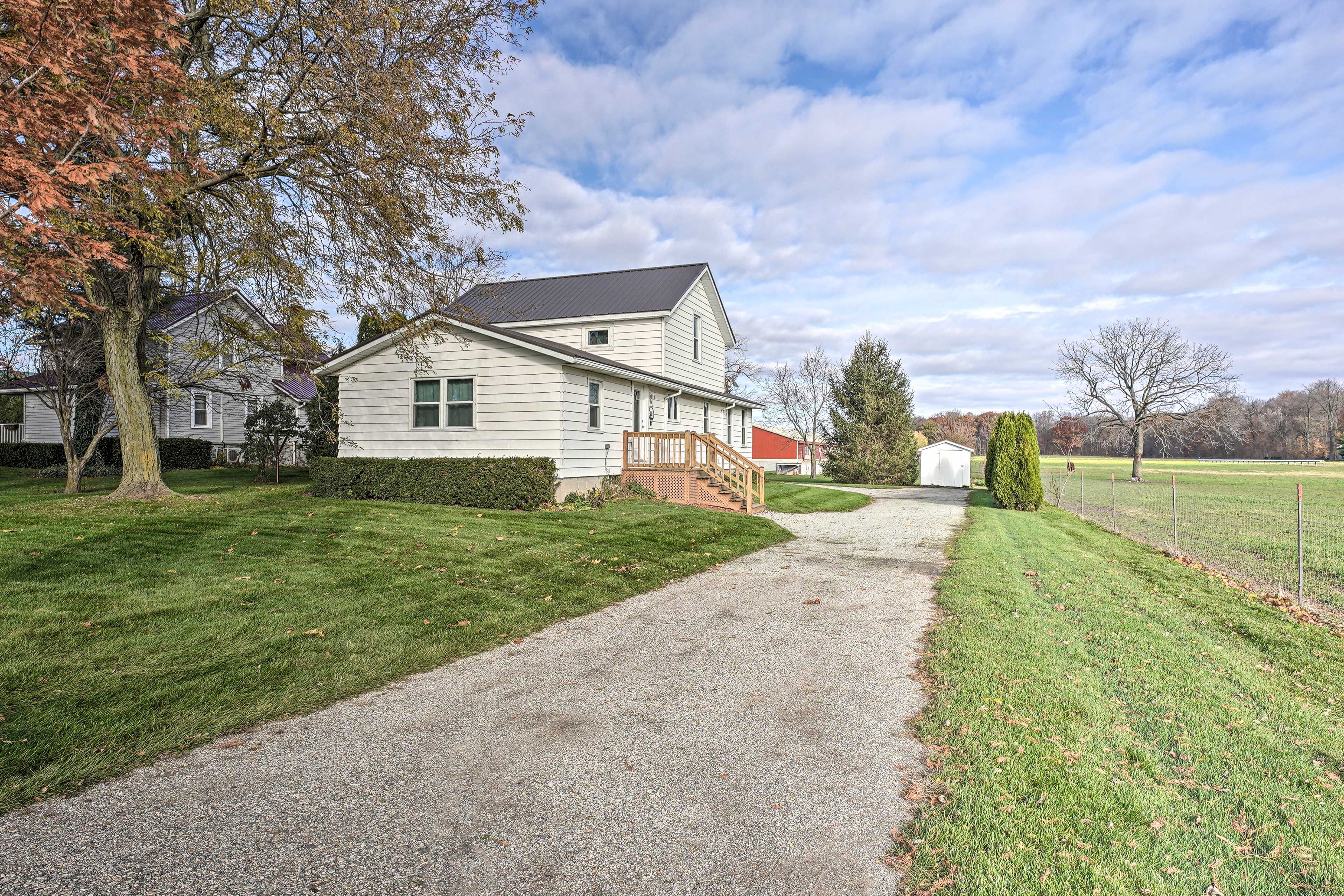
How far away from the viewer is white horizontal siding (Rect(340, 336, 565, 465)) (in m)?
15.5

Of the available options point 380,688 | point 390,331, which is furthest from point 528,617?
point 390,331

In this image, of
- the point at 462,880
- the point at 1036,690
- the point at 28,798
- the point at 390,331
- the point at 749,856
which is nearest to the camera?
the point at 462,880

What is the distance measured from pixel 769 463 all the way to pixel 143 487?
49427mm

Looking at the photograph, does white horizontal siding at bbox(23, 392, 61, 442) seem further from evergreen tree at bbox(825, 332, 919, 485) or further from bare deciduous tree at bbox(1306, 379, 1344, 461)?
bare deciduous tree at bbox(1306, 379, 1344, 461)

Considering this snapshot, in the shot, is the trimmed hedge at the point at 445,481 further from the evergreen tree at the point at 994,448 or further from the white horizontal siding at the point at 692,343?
the evergreen tree at the point at 994,448

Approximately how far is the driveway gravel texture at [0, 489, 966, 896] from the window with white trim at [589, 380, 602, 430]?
11.3 meters

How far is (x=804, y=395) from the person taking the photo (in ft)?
191

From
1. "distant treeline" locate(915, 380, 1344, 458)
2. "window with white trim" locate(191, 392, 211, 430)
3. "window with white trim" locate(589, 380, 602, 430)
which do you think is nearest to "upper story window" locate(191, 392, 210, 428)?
"window with white trim" locate(191, 392, 211, 430)

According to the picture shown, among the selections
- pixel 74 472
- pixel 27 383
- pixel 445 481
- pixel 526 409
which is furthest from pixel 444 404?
pixel 27 383

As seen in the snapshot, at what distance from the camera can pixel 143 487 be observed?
12633mm

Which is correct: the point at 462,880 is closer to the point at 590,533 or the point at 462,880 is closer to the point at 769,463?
the point at 590,533

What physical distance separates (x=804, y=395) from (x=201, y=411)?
42.6 metres

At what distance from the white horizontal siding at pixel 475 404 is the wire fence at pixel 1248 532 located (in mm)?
11628

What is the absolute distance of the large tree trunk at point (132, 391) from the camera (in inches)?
494
